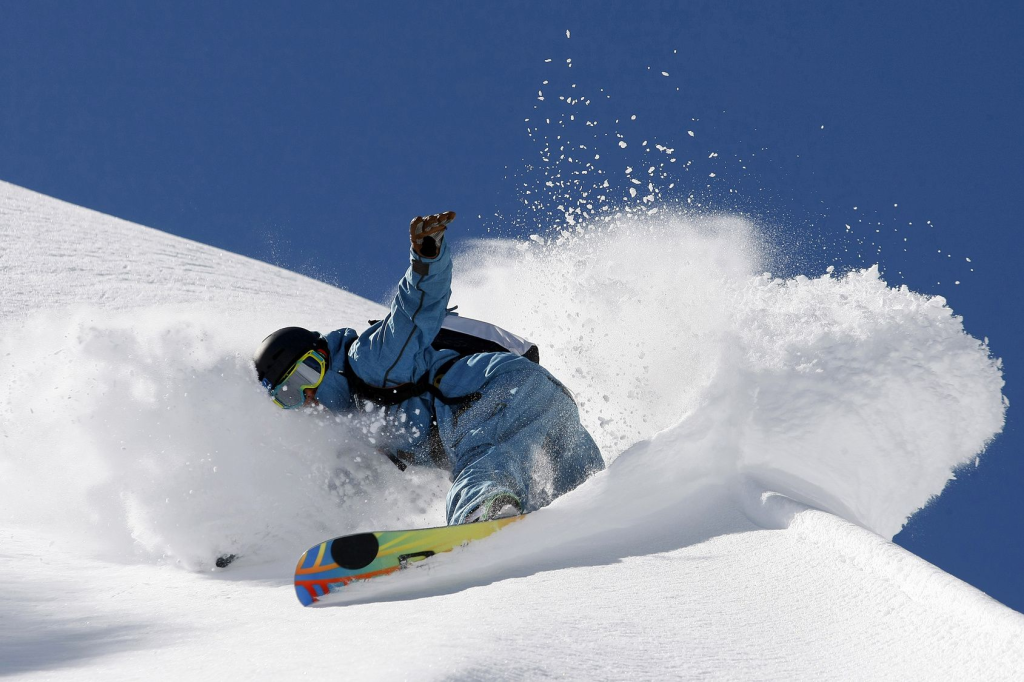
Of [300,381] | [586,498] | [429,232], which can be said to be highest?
[429,232]

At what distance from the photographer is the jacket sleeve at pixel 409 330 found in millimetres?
3402

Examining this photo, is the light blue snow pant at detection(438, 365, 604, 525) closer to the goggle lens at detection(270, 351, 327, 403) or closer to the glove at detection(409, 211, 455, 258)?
the goggle lens at detection(270, 351, 327, 403)

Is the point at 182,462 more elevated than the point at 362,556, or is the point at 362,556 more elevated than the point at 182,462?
the point at 182,462

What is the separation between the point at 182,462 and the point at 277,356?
1.80 feet

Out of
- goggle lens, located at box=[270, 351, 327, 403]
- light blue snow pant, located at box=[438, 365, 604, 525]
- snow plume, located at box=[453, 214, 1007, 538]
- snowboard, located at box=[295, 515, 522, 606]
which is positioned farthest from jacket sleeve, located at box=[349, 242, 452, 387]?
snowboard, located at box=[295, 515, 522, 606]

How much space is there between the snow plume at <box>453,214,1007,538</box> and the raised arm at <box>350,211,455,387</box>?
1006 mm

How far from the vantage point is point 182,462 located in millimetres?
3381

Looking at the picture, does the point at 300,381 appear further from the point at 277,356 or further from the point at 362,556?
the point at 362,556

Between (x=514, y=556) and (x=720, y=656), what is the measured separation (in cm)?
79

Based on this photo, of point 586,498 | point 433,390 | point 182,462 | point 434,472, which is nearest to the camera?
point 586,498

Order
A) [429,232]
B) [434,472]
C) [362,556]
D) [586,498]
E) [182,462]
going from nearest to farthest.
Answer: [362,556] → [586,498] → [429,232] → [182,462] → [434,472]

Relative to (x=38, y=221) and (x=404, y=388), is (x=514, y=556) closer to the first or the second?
(x=404, y=388)

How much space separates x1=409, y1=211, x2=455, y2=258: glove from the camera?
10.7ft

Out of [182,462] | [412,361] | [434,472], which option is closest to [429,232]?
[412,361]
